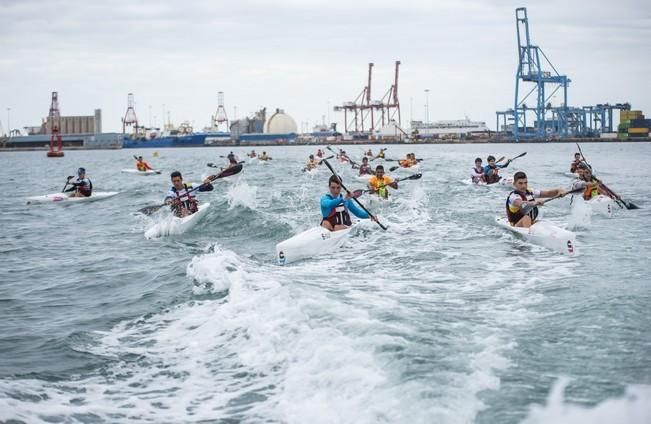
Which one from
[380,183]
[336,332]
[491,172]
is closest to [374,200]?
[380,183]

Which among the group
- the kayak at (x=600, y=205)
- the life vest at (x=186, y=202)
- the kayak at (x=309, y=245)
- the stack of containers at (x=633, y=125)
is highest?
the stack of containers at (x=633, y=125)

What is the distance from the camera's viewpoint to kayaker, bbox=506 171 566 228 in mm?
13227

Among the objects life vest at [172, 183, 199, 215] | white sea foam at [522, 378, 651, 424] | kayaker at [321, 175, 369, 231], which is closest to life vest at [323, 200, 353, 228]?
kayaker at [321, 175, 369, 231]

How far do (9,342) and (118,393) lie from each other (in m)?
2.54

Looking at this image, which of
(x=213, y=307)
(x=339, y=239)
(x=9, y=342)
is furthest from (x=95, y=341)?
(x=339, y=239)

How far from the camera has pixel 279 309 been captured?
816 cm

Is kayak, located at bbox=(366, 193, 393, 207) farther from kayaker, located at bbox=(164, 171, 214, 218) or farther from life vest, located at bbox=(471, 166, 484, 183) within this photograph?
life vest, located at bbox=(471, 166, 484, 183)

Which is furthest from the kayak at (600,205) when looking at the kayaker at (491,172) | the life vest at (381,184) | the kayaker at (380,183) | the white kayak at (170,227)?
the white kayak at (170,227)

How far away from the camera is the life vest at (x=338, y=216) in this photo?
13383mm

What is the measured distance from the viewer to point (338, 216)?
13516mm

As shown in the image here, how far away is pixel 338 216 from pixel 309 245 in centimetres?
133

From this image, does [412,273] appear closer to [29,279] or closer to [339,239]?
[339,239]

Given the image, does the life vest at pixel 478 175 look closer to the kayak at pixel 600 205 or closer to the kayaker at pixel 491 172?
the kayaker at pixel 491 172

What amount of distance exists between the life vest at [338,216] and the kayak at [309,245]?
28 centimetres
